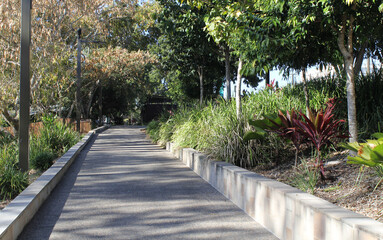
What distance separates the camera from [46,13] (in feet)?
53.0

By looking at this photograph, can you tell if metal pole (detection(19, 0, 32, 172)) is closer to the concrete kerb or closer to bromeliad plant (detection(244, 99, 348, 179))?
the concrete kerb

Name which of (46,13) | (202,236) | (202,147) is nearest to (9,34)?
(46,13)

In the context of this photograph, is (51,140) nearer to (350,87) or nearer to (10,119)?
(10,119)

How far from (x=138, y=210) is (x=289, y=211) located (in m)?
2.51

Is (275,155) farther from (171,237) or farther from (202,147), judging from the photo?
(171,237)

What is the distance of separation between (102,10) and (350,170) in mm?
17378

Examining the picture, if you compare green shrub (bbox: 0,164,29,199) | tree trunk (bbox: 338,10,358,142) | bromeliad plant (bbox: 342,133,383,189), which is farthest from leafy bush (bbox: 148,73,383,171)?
green shrub (bbox: 0,164,29,199)

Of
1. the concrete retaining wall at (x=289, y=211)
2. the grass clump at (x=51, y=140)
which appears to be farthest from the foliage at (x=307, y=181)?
the grass clump at (x=51, y=140)

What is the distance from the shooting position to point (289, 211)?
4348 mm

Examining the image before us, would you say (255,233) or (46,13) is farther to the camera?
(46,13)

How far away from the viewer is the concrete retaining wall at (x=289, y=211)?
10.7 ft

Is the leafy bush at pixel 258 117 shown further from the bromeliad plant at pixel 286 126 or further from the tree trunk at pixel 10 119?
the tree trunk at pixel 10 119

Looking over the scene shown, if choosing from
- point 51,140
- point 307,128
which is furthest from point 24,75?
point 307,128

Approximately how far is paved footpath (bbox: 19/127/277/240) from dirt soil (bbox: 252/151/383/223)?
99cm
